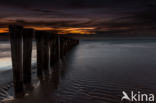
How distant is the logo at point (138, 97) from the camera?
370cm

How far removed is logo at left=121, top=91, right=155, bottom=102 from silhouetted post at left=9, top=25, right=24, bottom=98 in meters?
3.07

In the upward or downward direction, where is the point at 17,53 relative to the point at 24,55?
upward

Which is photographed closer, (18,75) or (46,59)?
(18,75)

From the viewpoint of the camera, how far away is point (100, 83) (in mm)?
5164

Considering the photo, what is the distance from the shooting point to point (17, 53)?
12.7 ft

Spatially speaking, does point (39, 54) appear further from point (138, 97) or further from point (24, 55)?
point (138, 97)

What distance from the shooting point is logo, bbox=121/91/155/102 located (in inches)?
146

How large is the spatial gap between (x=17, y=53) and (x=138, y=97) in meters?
3.67

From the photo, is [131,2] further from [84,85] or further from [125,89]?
[84,85]

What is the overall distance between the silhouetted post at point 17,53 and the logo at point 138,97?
121 inches

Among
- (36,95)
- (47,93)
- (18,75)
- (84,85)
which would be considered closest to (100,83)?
(84,85)

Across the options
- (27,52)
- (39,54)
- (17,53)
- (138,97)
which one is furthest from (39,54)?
(138,97)

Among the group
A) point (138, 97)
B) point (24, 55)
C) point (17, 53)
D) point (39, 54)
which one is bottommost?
point (138, 97)

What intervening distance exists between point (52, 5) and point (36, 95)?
2650 millimetres
